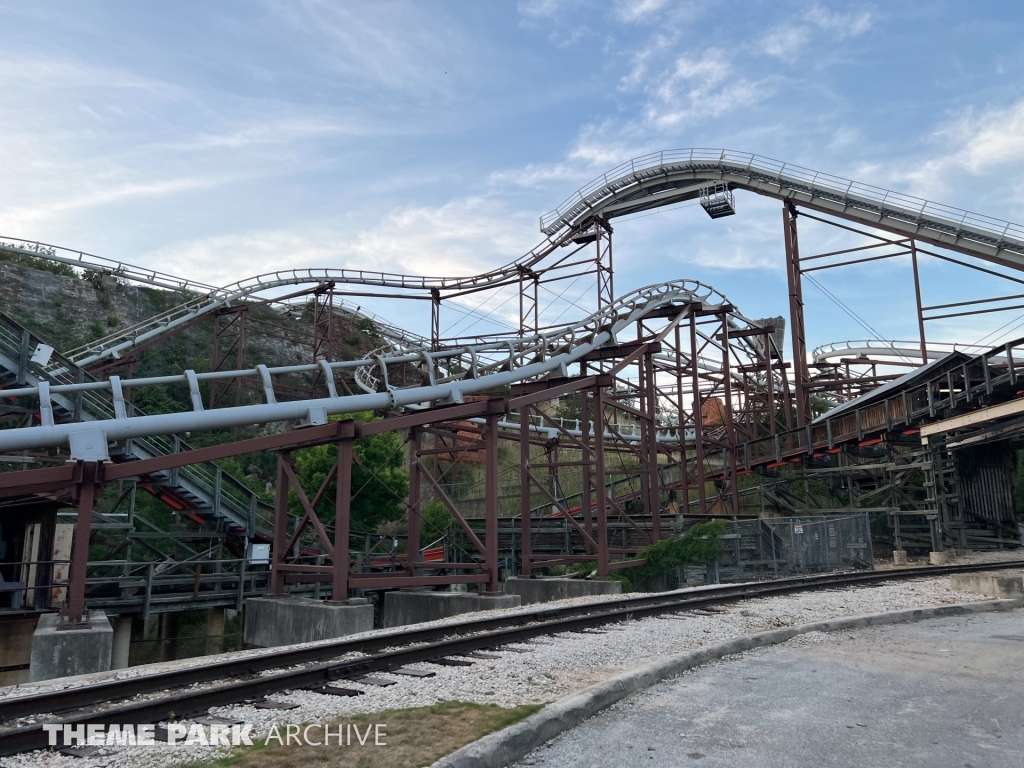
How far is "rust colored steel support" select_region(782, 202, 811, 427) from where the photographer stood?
30359 mm

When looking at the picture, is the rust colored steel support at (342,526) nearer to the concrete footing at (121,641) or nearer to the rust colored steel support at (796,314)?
the concrete footing at (121,641)

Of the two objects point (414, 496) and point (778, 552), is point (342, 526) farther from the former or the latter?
point (778, 552)

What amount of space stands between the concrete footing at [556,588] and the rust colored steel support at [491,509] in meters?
2.26

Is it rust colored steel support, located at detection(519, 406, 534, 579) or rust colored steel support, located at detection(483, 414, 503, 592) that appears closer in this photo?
rust colored steel support, located at detection(483, 414, 503, 592)

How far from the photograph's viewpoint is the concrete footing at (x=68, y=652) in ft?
34.0

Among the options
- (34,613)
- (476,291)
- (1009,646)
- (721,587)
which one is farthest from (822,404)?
(34,613)

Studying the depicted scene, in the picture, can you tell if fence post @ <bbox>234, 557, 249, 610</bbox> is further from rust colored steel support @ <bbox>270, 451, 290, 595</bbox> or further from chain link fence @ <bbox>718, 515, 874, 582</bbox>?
chain link fence @ <bbox>718, 515, 874, 582</bbox>

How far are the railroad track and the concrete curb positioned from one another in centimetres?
218

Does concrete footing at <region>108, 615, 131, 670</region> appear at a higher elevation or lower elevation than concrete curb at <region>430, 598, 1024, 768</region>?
lower

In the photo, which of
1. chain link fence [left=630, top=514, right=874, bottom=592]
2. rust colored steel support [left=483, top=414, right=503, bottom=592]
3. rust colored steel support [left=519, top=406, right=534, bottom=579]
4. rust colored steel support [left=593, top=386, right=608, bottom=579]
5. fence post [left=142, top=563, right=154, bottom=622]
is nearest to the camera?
rust colored steel support [left=483, top=414, right=503, bottom=592]

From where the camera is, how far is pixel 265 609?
48.2 ft

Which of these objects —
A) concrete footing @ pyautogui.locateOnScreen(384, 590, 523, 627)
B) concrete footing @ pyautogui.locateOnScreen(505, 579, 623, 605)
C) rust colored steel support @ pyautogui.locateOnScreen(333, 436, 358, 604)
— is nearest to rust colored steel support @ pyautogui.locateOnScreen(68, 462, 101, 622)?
rust colored steel support @ pyautogui.locateOnScreen(333, 436, 358, 604)

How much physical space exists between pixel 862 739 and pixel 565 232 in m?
34.0

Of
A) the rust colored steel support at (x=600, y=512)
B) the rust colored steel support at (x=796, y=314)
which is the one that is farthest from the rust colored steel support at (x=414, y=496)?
the rust colored steel support at (x=796, y=314)
